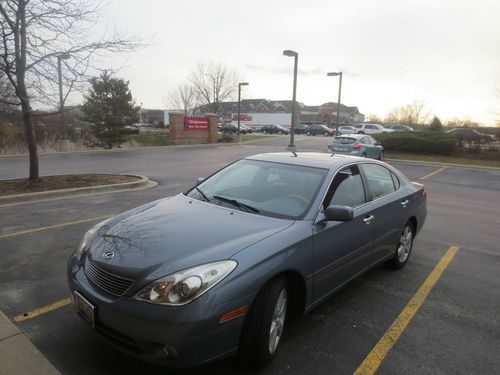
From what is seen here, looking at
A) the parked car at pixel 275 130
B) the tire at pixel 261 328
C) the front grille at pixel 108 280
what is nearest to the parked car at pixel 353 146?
the tire at pixel 261 328

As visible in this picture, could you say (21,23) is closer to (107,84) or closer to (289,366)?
(289,366)

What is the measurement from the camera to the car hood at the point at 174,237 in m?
2.66

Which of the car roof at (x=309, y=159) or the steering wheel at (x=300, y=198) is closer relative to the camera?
the steering wheel at (x=300, y=198)

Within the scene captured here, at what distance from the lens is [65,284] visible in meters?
4.13

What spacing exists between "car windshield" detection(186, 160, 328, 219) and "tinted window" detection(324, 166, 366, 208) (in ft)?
0.49

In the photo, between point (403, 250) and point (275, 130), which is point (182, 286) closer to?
point (403, 250)

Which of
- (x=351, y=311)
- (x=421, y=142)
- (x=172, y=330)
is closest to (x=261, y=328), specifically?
(x=172, y=330)

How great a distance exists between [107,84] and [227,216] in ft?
87.6

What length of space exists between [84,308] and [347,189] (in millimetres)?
2593

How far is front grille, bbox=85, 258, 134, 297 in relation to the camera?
2605mm

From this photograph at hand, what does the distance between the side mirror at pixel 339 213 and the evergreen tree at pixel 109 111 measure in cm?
2624

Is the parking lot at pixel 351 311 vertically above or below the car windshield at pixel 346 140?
below

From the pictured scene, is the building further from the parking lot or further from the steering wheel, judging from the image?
the steering wheel

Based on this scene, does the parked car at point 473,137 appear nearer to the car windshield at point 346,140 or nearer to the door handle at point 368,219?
the car windshield at point 346,140
